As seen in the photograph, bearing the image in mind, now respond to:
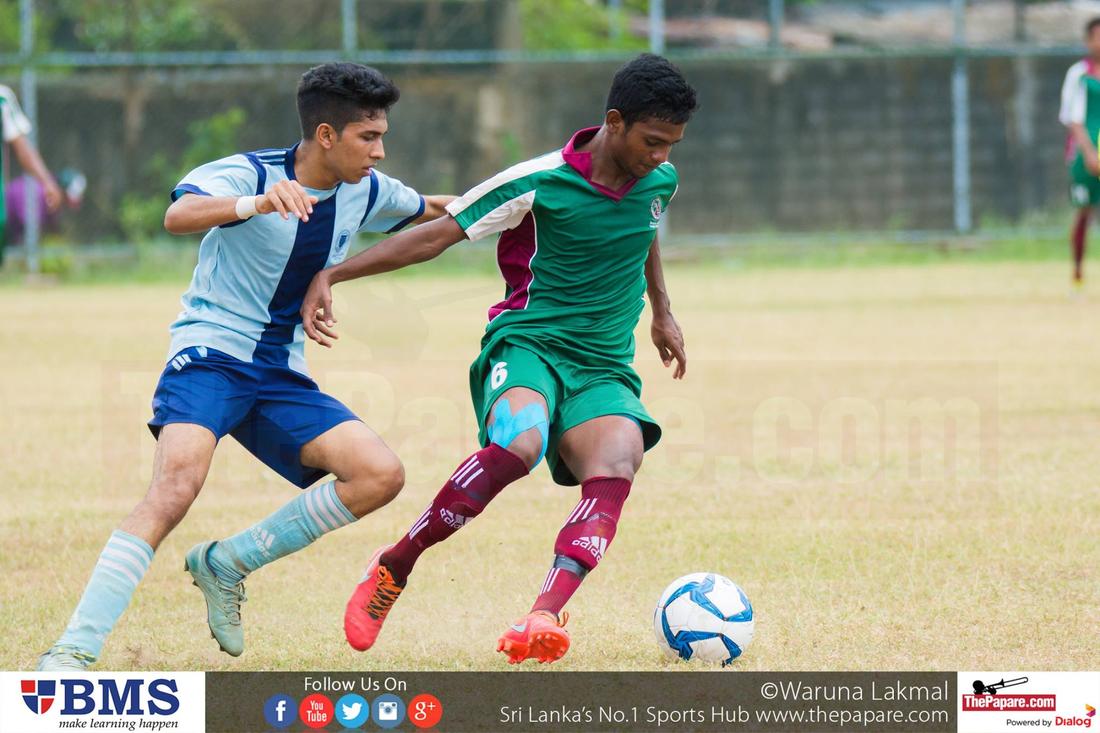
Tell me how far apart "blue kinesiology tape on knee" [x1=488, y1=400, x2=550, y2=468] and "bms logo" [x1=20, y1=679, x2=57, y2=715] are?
1.35m

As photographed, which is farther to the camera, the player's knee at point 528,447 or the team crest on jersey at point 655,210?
the team crest on jersey at point 655,210

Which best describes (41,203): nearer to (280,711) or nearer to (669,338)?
(669,338)

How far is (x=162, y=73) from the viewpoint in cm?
1795

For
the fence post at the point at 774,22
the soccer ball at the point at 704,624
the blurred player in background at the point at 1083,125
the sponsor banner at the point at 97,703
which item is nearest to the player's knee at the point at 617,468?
the soccer ball at the point at 704,624

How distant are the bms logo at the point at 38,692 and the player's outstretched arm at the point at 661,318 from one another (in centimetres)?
218

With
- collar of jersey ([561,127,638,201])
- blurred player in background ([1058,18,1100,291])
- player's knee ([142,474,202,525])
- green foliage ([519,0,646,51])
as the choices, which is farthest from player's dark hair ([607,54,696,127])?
green foliage ([519,0,646,51])

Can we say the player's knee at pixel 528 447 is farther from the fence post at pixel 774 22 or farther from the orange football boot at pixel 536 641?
the fence post at pixel 774 22

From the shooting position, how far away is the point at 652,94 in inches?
172

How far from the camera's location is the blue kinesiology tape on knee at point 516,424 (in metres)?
4.30

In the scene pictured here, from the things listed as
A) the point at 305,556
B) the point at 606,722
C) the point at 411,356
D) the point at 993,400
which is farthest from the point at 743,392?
the point at 606,722

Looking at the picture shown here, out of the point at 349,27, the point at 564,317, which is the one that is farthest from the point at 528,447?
the point at 349,27

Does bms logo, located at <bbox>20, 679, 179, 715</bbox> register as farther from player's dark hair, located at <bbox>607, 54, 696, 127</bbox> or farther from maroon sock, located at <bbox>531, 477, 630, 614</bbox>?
player's dark hair, located at <bbox>607, 54, 696, 127</bbox>

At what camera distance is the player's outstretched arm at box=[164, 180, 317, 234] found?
159 inches

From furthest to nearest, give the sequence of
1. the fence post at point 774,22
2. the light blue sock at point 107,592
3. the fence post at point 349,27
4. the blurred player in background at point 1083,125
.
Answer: the fence post at point 774,22 < the fence post at point 349,27 < the blurred player in background at point 1083,125 < the light blue sock at point 107,592
